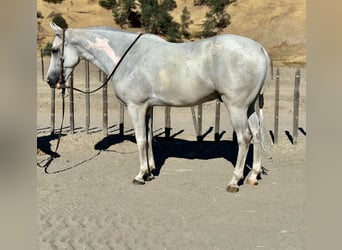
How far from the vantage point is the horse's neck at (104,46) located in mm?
6016

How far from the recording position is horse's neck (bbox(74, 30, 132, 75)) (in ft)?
19.7

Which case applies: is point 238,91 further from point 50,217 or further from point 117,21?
point 117,21

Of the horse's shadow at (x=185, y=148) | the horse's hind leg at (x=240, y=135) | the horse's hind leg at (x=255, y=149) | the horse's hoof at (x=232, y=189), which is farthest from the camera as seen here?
the horse's shadow at (x=185, y=148)

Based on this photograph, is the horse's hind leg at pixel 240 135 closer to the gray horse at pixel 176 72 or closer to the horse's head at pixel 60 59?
the gray horse at pixel 176 72

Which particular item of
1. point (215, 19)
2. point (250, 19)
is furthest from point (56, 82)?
point (250, 19)

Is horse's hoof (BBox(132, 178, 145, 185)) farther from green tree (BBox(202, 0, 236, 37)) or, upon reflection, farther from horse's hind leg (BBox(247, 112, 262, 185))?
green tree (BBox(202, 0, 236, 37))

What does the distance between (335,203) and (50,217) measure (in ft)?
12.9

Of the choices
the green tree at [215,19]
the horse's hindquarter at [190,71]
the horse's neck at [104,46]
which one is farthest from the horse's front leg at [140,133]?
the green tree at [215,19]

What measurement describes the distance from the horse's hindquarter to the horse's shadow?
1.60m

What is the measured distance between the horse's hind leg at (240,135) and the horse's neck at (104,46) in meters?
1.67

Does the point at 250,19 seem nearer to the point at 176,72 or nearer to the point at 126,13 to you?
the point at 126,13

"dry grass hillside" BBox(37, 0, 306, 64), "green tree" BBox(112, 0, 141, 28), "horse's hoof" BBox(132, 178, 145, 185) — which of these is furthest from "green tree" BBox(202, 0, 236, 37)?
"horse's hoof" BBox(132, 178, 145, 185)

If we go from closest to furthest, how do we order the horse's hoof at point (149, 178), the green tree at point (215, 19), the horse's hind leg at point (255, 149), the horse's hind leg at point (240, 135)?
1. the horse's hind leg at point (240, 135)
2. the horse's hind leg at point (255, 149)
3. the horse's hoof at point (149, 178)
4. the green tree at point (215, 19)

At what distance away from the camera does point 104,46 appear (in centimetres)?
606
